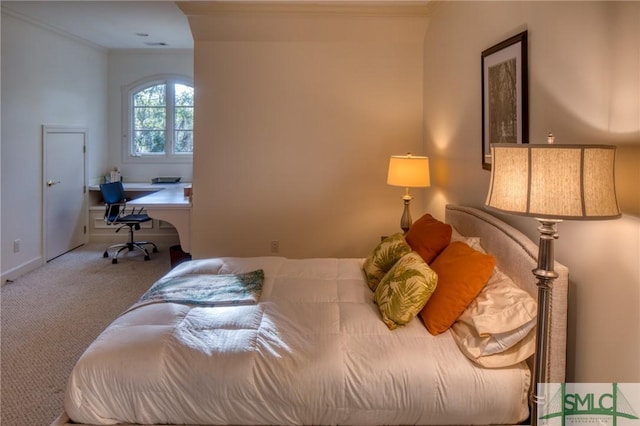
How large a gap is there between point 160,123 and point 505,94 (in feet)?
17.4

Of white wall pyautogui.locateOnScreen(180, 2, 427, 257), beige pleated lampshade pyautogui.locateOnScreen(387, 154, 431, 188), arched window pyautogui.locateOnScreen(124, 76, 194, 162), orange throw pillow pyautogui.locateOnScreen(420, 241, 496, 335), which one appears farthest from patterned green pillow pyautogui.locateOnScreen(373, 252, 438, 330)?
arched window pyautogui.locateOnScreen(124, 76, 194, 162)

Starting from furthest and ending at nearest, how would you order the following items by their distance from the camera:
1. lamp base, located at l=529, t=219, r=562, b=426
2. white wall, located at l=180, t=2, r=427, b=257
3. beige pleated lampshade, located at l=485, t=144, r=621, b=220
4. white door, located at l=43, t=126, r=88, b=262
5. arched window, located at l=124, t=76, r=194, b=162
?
arched window, located at l=124, t=76, r=194, b=162 < white door, located at l=43, t=126, r=88, b=262 < white wall, located at l=180, t=2, r=427, b=257 < lamp base, located at l=529, t=219, r=562, b=426 < beige pleated lampshade, located at l=485, t=144, r=621, b=220

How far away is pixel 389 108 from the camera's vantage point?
422 centimetres

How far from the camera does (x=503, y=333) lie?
67.3 inches

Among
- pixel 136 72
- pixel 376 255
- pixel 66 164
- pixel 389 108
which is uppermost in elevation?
pixel 136 72

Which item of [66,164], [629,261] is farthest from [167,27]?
[629,261]

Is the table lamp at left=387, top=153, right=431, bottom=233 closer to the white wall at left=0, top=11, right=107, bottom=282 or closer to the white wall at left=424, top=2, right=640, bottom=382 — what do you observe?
the white wall at left=424, top=2, right=640, bottom=382

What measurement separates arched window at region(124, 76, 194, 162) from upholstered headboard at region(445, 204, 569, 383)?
489 cm

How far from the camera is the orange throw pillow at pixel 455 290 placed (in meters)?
1.91

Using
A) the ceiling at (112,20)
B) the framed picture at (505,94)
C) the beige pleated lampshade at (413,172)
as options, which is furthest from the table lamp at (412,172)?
the ceiling at (112,20)

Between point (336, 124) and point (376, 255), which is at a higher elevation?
point (336, 124)

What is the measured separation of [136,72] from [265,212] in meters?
3.50

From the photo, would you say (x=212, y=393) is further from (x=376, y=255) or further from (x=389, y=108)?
(x=389, y=108)

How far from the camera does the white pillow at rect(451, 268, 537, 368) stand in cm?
170
